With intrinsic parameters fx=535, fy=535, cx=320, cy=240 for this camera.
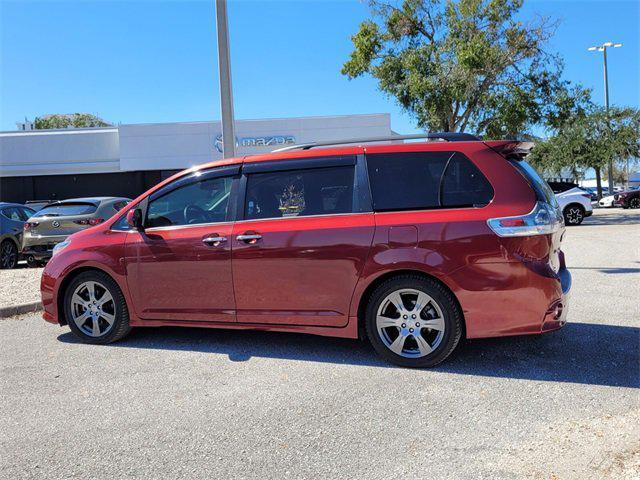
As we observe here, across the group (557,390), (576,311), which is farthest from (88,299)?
(576,311)

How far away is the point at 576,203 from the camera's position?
1856 cm

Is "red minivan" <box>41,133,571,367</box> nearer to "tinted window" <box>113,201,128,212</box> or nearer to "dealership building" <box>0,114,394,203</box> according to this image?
"tinted window" <box>113,201,128,212</box>

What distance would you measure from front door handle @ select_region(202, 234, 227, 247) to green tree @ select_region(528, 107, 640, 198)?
1253 inches

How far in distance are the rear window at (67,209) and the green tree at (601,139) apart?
29141mm

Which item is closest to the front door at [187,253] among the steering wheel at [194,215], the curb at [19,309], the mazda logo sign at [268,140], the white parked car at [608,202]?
the steering wheel at [194,215]

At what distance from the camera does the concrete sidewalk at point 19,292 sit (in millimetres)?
6973

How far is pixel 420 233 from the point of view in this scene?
14.1 feet

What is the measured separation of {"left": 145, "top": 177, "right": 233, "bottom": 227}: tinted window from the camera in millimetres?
5023

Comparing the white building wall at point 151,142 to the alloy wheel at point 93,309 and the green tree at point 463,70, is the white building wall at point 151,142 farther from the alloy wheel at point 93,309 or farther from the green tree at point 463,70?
the alloy wheel at point 93,309

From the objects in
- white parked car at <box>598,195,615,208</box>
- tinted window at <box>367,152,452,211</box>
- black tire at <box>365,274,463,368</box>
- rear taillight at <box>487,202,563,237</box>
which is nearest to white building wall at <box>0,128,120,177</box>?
white parked car at <box>598,195,615,208</box>

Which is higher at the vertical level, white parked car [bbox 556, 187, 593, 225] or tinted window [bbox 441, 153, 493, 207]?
tinted window [bbox 441, 153, 493, 207]

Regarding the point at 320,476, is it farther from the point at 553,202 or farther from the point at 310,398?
the point at 553,202

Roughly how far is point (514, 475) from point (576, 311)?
368 cm

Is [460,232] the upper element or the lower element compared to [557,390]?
upper
